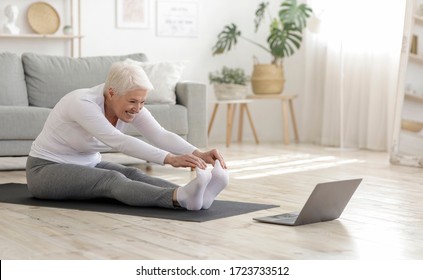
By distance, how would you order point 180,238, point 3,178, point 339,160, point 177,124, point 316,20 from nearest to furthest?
point 180,238
point 3,178
point 177,124
point 339,160
point 316,20

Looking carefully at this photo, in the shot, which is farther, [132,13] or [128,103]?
[132,13]

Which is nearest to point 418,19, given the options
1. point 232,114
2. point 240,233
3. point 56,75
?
point 232,114

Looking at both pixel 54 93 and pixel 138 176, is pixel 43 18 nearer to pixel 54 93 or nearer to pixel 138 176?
pixel 54 93

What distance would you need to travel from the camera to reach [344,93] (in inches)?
305

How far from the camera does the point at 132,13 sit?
7.78 metres

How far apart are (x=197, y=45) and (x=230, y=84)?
664 millimetres

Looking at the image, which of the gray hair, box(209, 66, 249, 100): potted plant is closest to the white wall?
box(209, 66, 249, 100): potted plant

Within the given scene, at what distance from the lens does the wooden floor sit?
9.81ft

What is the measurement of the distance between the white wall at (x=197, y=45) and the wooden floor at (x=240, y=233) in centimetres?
313

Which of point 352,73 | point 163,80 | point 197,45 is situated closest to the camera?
point 163,80

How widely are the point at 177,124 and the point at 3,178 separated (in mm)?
1284

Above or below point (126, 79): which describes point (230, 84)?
below
